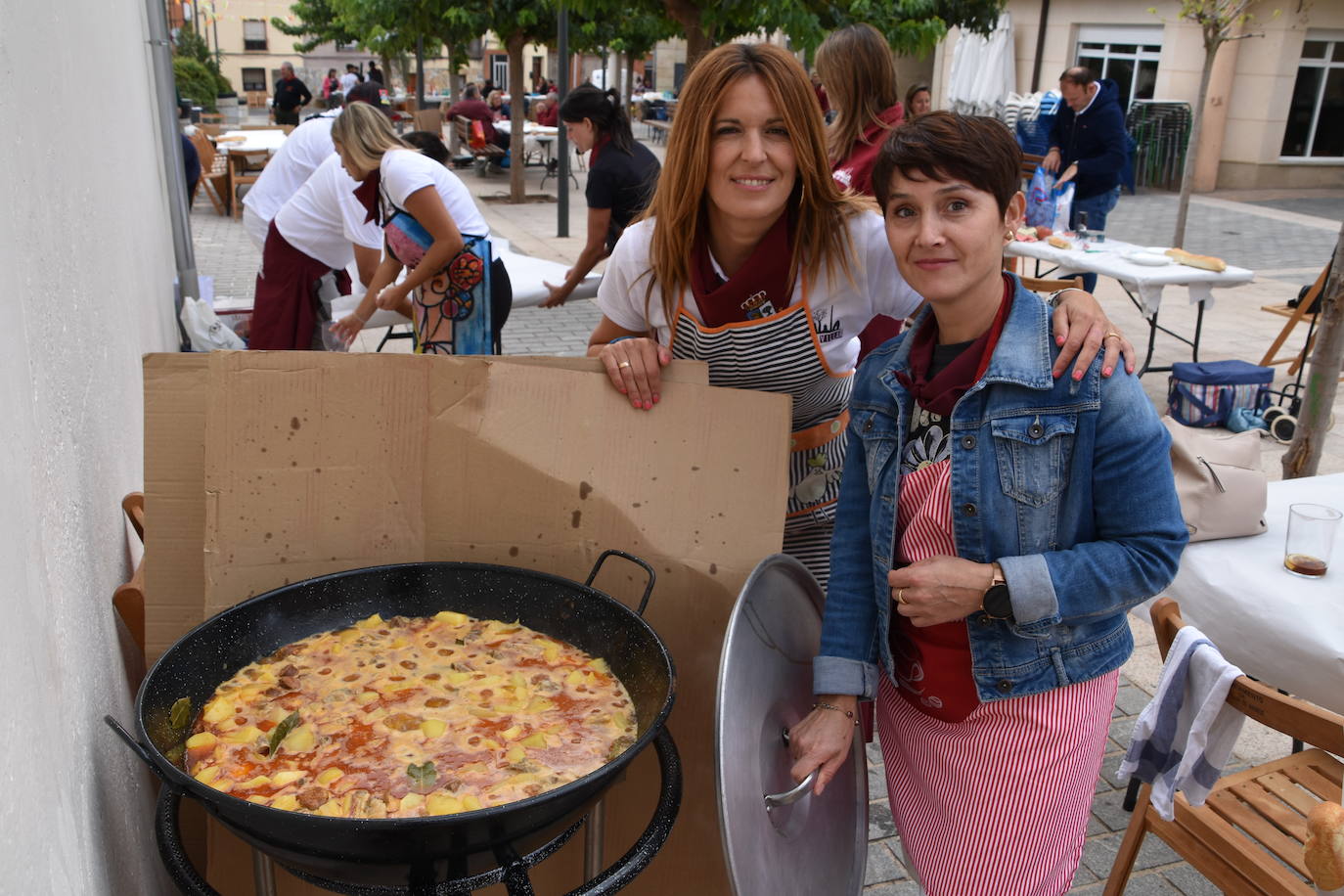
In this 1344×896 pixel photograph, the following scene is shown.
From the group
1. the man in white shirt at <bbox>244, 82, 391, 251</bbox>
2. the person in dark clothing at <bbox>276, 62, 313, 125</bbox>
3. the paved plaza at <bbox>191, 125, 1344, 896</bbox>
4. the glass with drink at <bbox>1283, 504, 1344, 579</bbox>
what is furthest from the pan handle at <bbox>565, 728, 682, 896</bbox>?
the person in dark clothing at <bbox>276, 62, 313, 125</bbox>

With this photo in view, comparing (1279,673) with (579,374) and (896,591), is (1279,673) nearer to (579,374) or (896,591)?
(896,591)

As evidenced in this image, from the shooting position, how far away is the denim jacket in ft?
5.47

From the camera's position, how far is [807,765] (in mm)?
1842

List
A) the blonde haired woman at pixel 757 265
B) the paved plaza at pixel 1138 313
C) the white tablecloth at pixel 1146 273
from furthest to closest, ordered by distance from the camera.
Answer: the white tablecloth at pixel 1146 273 → the paved plaza at pixel 1138 313 → the blonde haired woman at pixel 757 265

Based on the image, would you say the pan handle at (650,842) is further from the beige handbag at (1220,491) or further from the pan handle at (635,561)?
the beige handbag at (1220,491)

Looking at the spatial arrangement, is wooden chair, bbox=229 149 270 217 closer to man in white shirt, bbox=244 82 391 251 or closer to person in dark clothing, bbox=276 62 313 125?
person in dark clothing, bbox=276 62 313 125

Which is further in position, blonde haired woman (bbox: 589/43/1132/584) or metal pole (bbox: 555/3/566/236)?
metal pole (bbox: 555/3/566/236)

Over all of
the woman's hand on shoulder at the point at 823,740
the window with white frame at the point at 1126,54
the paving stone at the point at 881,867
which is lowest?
the paving stone at the point at 881,867

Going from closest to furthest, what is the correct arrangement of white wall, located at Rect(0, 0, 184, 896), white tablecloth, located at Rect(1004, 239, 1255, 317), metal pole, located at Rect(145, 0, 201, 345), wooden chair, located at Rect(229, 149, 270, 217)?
white wall, located at Rect(0, 0, 184, 896) < white tablecloth, located at Rect(1004, 239, 1255, 317) < metal pole, located at Rect(145, 0, 201, 345) < wooden chair, located at Rect(229, 149, 270, 217)

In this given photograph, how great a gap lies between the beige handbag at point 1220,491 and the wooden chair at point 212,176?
14.7 meters

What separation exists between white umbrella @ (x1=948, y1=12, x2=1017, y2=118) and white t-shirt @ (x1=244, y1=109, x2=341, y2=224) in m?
17.3

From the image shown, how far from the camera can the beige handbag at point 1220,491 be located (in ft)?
9.25

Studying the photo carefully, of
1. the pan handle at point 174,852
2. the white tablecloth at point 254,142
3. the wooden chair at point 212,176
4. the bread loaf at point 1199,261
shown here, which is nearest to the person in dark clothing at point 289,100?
the white tablecloth at point 254,142

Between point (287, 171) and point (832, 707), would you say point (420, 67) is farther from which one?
point (832, 707)
